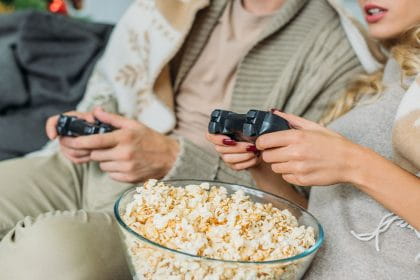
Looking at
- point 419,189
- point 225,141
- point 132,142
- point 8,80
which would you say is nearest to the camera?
point 419,189

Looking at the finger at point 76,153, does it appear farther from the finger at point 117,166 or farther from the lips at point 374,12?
the lips at point 374,12

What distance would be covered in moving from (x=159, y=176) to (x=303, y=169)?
18.6 inches

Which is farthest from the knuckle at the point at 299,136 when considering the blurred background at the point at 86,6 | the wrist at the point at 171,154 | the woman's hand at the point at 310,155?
the blurred background at the point at 86,6

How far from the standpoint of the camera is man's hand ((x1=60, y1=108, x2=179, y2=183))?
104cm

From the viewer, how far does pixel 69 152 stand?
1.13 meters

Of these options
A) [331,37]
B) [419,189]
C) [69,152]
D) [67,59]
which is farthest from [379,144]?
[67,59]

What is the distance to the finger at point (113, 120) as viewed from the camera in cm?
107

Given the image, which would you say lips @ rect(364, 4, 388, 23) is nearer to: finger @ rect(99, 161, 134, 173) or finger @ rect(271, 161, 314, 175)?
finger @ rect(271, 161, 314, 175)

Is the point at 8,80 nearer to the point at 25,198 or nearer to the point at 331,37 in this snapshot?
the point at 25,198

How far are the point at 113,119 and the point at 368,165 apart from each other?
53 cm

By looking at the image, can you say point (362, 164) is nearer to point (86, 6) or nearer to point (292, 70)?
point (292, 70)

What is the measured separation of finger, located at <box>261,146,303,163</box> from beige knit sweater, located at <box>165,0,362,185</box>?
1.35 feet

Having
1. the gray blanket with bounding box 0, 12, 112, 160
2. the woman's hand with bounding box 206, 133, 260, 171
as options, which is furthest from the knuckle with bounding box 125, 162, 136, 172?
the gray blanket with bounding box 0, 12, 112, 160

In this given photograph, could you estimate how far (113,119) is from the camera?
1.08 m
